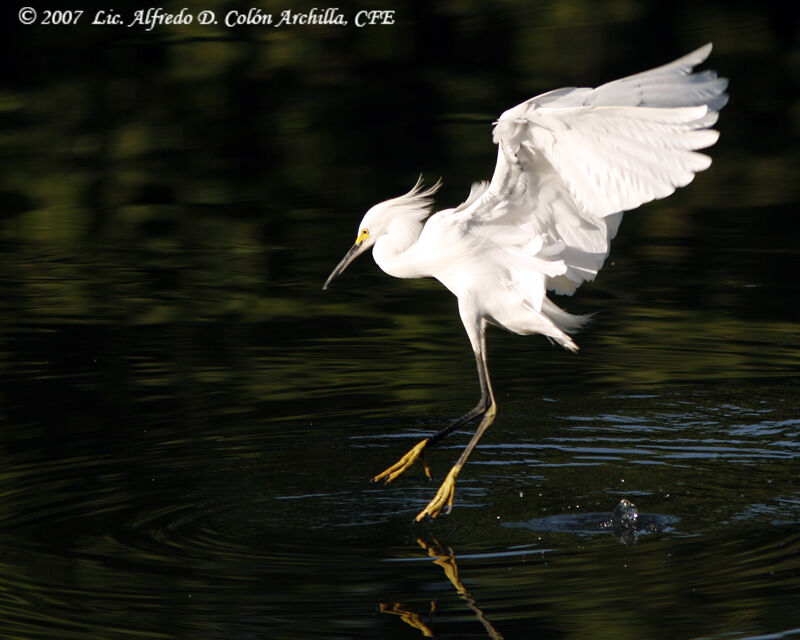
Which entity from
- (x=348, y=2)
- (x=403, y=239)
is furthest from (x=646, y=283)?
(x=348, y=2)

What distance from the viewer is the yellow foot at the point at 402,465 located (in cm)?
620

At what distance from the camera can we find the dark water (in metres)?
4.93

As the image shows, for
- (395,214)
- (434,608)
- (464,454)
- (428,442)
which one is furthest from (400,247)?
(434,608)

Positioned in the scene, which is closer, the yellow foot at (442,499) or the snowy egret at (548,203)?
the snowy egret at (548,203)

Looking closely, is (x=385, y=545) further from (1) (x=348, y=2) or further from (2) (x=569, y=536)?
(1) (x=348, y=2)

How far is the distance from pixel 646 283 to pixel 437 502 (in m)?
4.62

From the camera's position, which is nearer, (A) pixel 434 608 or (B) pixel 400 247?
(A) pixel 434 608

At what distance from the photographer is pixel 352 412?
729cm

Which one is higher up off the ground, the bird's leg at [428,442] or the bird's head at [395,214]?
the bird's head at [395,214]

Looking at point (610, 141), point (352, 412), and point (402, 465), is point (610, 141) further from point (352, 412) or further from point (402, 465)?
point (352, 412)

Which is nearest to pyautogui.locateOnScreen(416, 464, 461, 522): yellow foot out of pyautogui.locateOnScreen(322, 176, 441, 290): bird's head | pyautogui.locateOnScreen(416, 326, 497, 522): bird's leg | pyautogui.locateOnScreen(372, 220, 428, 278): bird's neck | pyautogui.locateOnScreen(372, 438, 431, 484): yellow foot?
pyautogui.locateOnScreen(416, 326, 497, 522): bird's leg

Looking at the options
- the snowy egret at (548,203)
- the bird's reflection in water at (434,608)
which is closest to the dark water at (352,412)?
the bird's reflection in water at (434,608)

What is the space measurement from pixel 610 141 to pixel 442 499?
1.55 metres

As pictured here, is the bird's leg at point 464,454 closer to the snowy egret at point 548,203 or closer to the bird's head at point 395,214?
the snowy egret at point 548,203
